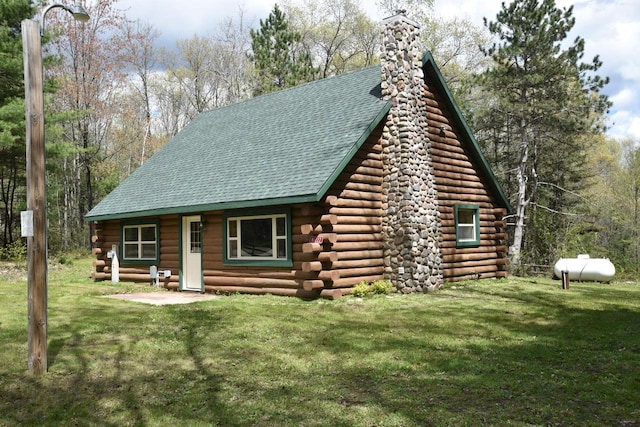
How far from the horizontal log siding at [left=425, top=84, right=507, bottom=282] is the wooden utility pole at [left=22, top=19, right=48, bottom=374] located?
10.4m

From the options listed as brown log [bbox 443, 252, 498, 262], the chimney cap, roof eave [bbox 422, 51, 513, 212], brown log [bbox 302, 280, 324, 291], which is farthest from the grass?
the chimney cap

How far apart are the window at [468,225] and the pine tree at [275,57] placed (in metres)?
17.8

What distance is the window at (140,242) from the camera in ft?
51.3

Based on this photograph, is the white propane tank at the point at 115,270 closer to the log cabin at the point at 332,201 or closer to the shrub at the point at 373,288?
the log cabin at the point at 332,201

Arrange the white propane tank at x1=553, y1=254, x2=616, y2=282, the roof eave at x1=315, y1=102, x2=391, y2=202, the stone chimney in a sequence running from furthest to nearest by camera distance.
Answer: the white propane tank at x1=553, y1=254, x2=616, y2=282 < the stone chimney < the roof eave at x1=315, y1=102, x2=391, y2=202

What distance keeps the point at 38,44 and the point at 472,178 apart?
41.8 ft

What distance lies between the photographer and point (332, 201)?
11656 millimetres

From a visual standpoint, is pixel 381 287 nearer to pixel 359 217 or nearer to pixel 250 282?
pixel 359 217

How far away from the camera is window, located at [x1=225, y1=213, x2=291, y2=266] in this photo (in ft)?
40.4

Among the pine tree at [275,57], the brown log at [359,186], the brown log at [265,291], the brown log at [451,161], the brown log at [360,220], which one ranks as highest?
the pine tree at [275,57]

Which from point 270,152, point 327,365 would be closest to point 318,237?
point 270,152

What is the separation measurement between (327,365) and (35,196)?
3867 millimetres

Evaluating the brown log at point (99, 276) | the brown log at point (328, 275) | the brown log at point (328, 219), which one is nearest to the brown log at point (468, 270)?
the brown log at point (328, 275)

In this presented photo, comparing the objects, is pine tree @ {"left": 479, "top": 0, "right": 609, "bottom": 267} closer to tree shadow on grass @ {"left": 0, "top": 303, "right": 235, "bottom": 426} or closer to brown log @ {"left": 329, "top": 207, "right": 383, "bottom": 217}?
brown log @ {"left": 329, "top": 207, "right": 383, "bottom": 217}
